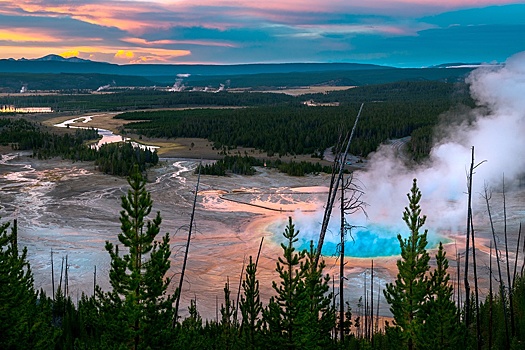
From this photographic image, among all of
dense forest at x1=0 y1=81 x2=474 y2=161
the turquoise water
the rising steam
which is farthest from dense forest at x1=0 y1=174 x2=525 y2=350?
dense forest at x1=0 y1=81 x2=474 y2=161

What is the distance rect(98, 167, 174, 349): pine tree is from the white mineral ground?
10.8 ft

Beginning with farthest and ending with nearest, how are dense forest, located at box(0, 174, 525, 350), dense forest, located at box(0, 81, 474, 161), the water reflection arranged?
1. the water reflection
2. dense forest, located at box(0, 81, 474, 161)
3. dense forest, located at box(0, 174, 525, 350)

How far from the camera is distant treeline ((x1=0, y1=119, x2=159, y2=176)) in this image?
38.2 m

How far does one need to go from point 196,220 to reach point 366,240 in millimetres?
7397

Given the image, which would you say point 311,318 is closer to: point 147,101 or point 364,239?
point 364,239

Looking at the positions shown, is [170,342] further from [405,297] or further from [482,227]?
[482,227]

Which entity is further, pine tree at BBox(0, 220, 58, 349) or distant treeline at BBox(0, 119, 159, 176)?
distant treeline at BBox(0, 119, 159, 176)

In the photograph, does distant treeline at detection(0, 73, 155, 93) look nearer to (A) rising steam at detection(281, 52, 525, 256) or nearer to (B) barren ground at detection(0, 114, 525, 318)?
(B) barren ground at detection(0, 114, 525, 318)

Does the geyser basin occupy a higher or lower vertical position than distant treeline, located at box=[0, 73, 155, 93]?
lower

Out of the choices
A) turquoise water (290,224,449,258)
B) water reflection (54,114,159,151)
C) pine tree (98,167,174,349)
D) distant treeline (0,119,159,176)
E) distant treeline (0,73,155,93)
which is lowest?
turquoise water (290,224,449,258)

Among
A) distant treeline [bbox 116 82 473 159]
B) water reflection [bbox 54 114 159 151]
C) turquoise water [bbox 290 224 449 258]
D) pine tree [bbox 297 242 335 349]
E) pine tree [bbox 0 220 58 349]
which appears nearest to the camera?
pine tree [bbox 0 220 58 349]

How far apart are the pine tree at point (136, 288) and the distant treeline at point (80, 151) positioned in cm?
2637

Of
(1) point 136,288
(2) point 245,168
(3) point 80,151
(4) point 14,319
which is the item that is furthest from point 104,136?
(1) point 136,288

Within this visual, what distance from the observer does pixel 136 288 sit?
8.51m
